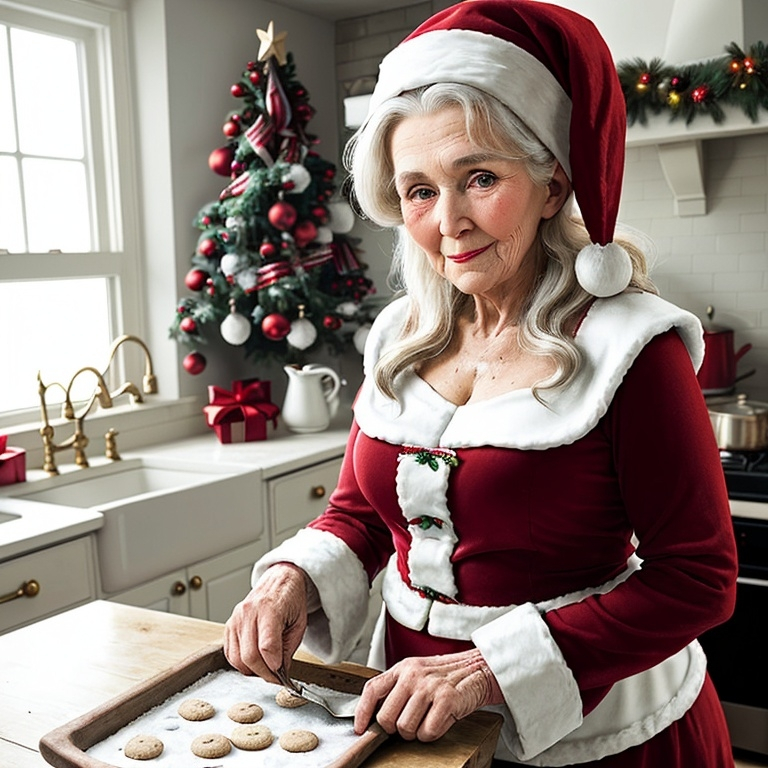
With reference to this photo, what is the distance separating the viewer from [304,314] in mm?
3215

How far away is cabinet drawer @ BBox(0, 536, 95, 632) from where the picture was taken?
81.1 inches

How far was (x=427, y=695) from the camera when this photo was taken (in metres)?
0.94

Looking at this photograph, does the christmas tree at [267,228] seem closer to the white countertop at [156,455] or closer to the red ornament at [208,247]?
the red ornament at [208,247]

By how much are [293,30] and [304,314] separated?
1.26 metres

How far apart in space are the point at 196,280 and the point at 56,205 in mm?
527

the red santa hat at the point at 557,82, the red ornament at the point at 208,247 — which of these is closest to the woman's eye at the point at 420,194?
the red santa hat at the point at 557,82

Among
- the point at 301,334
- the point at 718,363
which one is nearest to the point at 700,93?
the point at 718,363

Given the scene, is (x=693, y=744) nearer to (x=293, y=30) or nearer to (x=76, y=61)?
(x=76, y=61)

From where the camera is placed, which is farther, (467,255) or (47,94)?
(47,94)

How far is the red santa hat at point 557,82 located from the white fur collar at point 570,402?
0.15 feet

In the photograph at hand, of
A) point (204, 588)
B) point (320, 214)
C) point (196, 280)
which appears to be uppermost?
point (320, 214)

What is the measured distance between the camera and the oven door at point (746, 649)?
2568 mm

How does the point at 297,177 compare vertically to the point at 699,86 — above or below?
below

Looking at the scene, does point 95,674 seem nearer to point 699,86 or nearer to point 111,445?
point 111,445
